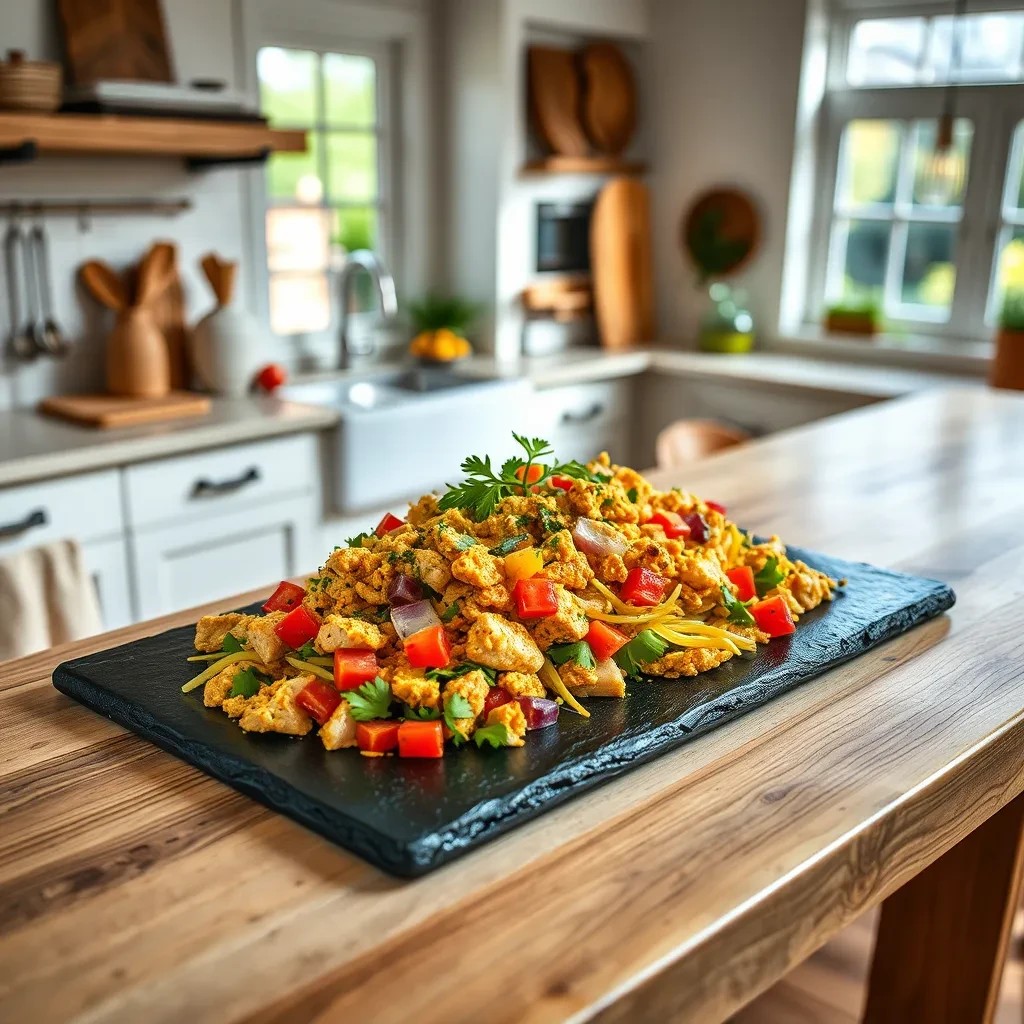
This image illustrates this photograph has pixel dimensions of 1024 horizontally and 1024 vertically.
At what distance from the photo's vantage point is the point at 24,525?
2.39 meters

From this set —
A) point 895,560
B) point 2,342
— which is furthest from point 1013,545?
point 2,342

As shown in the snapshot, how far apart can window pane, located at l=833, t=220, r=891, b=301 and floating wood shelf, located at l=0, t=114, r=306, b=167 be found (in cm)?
A: 208

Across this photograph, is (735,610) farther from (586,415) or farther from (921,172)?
(921,172)

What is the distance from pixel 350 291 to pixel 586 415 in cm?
89

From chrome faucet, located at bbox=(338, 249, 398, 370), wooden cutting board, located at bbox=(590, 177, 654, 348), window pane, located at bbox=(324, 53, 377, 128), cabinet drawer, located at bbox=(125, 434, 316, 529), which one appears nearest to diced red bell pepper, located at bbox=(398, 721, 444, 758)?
cabinet drawer, located at bbox=(125, 434, 316, 529)

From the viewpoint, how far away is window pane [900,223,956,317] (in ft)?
12.7

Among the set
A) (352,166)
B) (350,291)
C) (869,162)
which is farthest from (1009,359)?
(352,166)

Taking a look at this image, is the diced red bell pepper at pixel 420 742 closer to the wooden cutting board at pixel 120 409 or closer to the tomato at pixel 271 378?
the wooden cutting board at pixel 120 409

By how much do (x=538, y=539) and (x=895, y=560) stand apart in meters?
0.71

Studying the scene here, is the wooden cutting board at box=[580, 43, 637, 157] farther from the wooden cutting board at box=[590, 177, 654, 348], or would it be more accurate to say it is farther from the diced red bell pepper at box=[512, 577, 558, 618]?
the diced red bell pepper at box=[512, 577, 558, 618]

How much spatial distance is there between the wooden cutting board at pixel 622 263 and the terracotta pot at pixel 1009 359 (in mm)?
1387

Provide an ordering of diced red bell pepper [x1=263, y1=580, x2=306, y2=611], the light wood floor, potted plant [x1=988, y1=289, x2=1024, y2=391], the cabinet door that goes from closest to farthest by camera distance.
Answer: diced red bell pepper [x1=263, y1=580, x2=306, y2=611] → the light wood floor → the cabinet door → potted plant [x1=988, y1=289, x2=1024, y2=391]

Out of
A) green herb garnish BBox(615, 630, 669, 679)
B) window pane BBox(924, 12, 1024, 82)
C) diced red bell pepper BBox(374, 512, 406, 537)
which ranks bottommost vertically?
green herb garnish BBox(615, 630, 669, 679)

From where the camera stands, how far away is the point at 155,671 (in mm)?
1188
